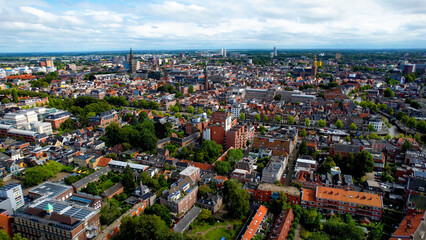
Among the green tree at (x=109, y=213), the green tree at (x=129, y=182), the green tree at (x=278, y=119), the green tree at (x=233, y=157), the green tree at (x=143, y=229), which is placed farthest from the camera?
the green tree at (x=278, y=119)

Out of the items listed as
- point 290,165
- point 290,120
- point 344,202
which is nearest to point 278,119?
point 290,120

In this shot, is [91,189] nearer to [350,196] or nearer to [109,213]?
[109,213]

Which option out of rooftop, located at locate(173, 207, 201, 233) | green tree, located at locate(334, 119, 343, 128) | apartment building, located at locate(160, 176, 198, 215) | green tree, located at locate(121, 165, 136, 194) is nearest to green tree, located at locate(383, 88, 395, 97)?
green tree, located at locate(334, 119, 343, 128)

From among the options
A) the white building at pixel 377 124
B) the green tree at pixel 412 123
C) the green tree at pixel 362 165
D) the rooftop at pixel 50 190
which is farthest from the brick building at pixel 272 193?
the green tree at pixel 412 123

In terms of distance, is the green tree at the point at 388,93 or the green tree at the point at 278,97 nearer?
the green tree at the point at 278,97

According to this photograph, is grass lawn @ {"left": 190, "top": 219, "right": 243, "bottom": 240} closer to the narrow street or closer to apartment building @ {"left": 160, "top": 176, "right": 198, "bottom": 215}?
apartment building @ {"left": 160, "top": 176, "right": 198, "bottom": 215}

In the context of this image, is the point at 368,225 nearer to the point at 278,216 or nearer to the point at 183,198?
the point at 278,216

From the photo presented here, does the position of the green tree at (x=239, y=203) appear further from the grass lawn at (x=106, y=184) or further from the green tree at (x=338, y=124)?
the green tree at (x=338, y=124)
